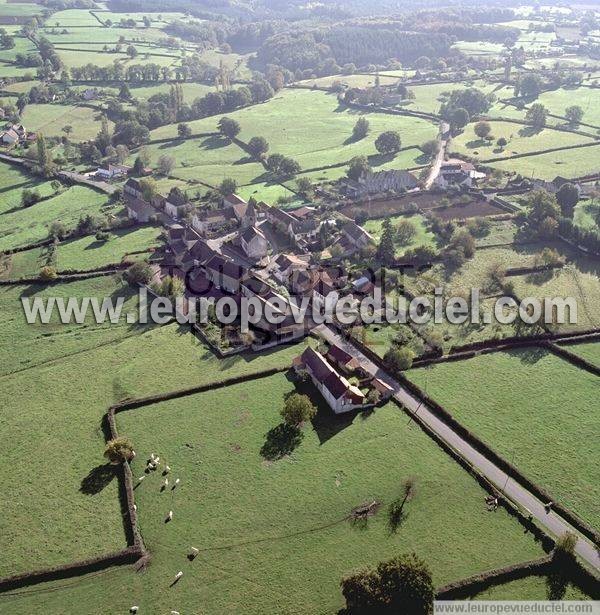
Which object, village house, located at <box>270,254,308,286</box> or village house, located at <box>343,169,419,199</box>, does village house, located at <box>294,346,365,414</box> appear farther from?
village house, located at <box>343,169,419,199</box>

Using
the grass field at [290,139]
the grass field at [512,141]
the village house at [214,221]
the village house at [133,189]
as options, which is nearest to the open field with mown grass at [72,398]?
the village house at [214,221]

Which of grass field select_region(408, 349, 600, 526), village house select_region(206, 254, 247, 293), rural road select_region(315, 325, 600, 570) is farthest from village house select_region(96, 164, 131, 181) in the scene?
grass field select_region(408, 349, 600, 526)

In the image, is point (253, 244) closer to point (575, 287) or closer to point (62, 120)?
point (575, 287)

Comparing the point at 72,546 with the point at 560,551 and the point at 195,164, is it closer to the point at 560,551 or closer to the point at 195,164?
the point at 560,551

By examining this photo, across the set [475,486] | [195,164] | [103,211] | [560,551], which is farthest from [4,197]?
[560,551]

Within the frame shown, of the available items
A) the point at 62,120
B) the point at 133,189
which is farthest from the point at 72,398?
the point at 62,120

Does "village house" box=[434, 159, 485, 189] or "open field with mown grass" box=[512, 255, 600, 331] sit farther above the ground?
"village house" box=[434, 159, 485, 189]

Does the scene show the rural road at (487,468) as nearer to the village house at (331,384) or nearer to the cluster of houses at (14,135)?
the village house at (331,384)
